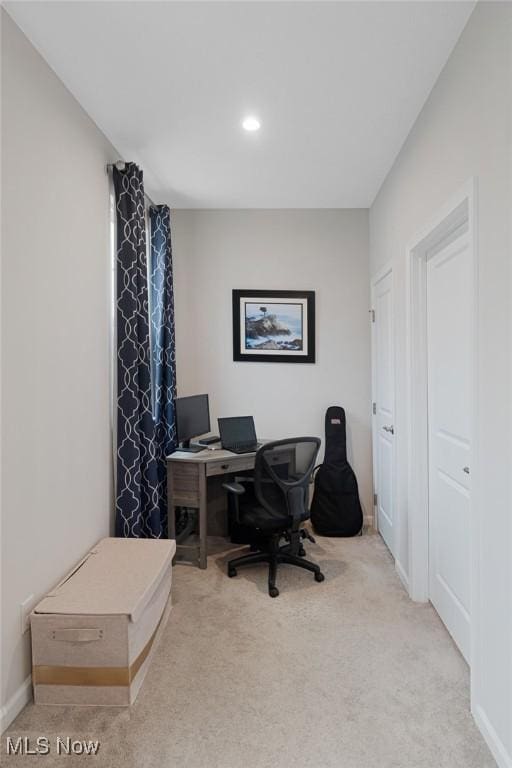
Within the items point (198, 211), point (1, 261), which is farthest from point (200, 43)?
point (198, 211)

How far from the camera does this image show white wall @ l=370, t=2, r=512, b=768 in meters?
1.46

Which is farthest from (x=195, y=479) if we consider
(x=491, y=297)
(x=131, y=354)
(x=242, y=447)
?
(x=491, y=297)

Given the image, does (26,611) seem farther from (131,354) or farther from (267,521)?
(131,354)

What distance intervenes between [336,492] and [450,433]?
1.58 metres

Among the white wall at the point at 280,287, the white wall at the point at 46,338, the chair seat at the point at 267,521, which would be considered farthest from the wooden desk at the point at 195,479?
the white wall at the point at 280,287

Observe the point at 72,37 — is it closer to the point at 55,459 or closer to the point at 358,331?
the point at 55,459

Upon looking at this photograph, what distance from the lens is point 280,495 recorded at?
276 centimetres

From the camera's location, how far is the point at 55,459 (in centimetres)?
206

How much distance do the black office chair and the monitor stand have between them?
507 millimetres

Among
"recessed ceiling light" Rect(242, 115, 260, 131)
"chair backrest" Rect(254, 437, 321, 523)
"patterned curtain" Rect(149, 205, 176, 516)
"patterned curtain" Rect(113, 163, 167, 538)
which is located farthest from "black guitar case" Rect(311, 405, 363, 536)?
"recessed ceiling light" Rect(242, 115, 260, 131)

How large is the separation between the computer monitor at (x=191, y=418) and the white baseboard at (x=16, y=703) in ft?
5.49

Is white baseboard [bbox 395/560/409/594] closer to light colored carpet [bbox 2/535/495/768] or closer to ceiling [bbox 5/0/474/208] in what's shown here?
light colored carpet [bbox 2/535/495/768]

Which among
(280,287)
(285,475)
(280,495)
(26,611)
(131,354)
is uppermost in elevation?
(280,287)

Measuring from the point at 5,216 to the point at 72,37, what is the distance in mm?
828
